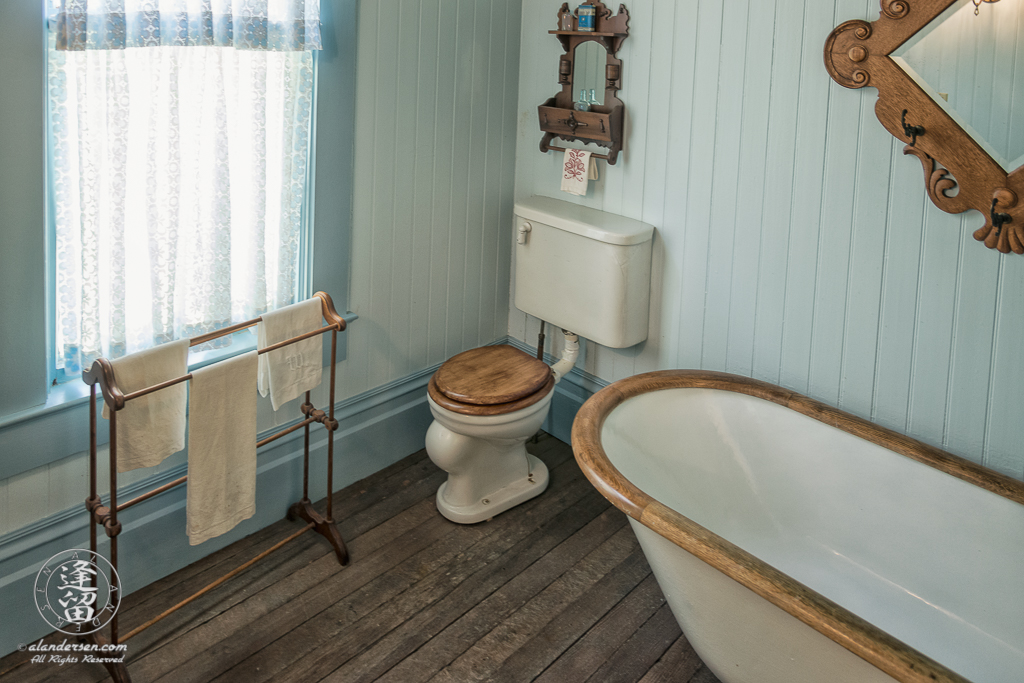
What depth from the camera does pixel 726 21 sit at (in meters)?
2.36

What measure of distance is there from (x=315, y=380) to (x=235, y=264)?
39 cm

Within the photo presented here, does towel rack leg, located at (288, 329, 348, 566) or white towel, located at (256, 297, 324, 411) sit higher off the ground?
white towel, located at (256, 297, 324, 411)

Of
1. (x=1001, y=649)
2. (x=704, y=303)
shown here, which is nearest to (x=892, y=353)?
(x=704, y=303)

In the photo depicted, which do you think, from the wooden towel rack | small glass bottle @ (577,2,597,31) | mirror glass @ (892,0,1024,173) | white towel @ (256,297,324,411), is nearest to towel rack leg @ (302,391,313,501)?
the wooden towel rack

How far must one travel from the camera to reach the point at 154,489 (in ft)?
7.36

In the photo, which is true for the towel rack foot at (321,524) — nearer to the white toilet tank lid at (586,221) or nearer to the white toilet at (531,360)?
the white toilet at (531,360)

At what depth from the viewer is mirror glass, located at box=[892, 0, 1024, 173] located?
73.4 inches

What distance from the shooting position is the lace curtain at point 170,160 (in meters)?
1.92

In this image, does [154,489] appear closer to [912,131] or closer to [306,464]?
[306,464]

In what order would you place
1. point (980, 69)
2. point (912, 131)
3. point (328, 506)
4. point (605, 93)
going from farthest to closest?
1. point (605, 93)
2. point (328, 506)
3. point (912, 131)
4. point (980, 69)

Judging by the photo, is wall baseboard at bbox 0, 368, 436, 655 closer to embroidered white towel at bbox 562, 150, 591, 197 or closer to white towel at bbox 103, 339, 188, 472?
white towel at bbox 103, 339, 188, 472

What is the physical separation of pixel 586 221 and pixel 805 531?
1136 mm

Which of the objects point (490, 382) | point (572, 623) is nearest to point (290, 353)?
point (490, 382)

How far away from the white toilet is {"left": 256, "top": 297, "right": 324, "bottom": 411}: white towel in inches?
16.5
